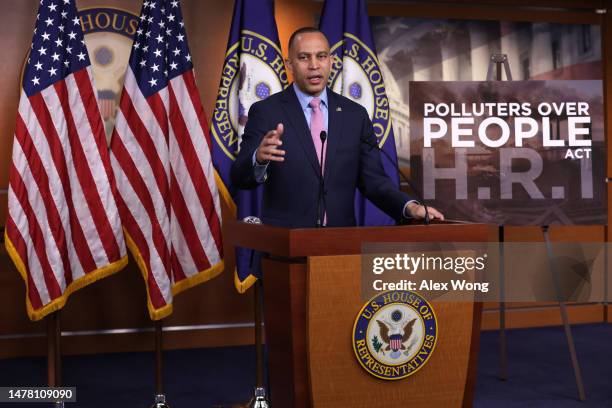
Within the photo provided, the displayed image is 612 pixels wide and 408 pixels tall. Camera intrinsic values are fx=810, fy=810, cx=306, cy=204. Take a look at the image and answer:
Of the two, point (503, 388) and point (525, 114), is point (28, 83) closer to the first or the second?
point (525, 114)

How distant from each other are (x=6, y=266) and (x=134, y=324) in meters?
0.95

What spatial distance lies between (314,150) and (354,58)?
2.26 meters

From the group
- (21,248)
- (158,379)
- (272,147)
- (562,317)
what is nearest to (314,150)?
(272,147)

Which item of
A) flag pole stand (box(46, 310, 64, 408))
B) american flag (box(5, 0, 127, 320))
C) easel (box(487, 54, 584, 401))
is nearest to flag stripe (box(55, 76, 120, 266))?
american flag (box(5, 0, 127, 320))

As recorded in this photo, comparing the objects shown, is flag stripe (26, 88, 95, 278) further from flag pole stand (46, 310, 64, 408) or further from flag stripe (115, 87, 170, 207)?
flag stripe (115, 87, 170, 207)

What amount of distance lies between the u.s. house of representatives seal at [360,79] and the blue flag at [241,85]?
47 centimetres

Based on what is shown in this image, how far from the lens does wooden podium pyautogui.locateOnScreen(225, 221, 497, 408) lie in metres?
2.55

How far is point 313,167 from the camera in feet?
10.2

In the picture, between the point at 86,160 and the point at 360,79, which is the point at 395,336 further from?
A: the point at 360,79

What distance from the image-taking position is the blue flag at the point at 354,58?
17.2 ft

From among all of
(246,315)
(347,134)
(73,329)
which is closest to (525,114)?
(347,134)

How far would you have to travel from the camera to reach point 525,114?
4754 millimetres

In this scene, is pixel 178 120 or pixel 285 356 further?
pixel 178 120

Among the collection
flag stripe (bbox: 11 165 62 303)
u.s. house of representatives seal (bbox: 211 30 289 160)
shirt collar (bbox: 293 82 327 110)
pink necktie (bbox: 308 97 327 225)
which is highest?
u.s. house of representatives seal (bbox: 211 30 289 160)
